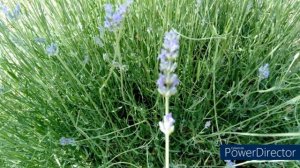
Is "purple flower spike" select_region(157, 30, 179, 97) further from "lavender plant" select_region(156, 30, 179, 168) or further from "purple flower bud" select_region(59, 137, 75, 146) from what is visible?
"purple flower bud" select_region(59, 137, 75, 146)

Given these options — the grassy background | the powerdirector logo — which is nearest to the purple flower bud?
the grassy background

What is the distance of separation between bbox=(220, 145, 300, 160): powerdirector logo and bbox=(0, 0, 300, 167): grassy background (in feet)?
0.08

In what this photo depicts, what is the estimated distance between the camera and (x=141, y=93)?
1115mm

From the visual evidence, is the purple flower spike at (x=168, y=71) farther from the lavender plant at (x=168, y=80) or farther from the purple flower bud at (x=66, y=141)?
the purple flower bud at (x=66, y=141)

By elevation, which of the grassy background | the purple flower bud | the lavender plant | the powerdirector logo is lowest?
the lavender plant

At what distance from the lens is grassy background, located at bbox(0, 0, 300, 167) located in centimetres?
108

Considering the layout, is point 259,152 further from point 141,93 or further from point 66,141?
point 66,141

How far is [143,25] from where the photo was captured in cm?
118

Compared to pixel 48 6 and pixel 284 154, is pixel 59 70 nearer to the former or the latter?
pixel 48 6

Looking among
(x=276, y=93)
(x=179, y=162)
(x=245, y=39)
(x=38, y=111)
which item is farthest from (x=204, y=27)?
(x=38, y=111)

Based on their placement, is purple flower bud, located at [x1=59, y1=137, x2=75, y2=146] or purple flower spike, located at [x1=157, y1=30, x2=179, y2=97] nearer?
purple flower spike, located at [x1=157, y1=30, x2=179, y2=97]

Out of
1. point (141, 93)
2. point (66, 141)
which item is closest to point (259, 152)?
point (141, 93)

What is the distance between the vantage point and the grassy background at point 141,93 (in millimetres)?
1085

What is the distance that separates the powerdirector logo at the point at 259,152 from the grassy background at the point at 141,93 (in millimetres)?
24
